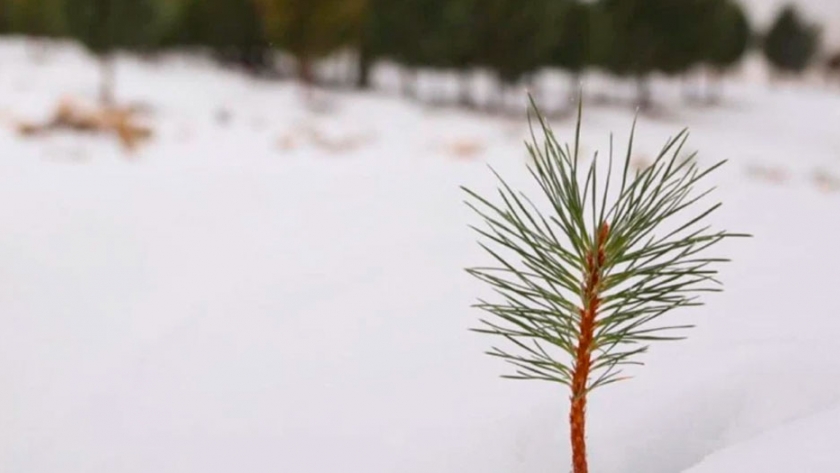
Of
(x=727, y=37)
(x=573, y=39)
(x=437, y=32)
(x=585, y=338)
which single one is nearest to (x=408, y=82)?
(x=437, y=32)

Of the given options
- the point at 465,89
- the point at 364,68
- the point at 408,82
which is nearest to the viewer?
the point at 465,89

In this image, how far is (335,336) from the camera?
237cm

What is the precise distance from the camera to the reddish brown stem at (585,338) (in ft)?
3.23

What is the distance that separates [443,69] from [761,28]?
1415 centimetres

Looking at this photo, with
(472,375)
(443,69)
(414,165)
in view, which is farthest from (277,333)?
(443,69)

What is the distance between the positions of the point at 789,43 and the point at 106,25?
19.5 metres

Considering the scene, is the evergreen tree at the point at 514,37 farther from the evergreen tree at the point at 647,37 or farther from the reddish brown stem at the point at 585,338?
the reddish brown stem at the point at 585,338

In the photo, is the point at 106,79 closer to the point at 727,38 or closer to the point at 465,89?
the point at 465,89

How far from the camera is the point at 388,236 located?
11.3 ft

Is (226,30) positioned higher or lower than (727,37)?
lower

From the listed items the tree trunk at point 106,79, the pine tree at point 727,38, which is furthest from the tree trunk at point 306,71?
the pine tree at point 727,38

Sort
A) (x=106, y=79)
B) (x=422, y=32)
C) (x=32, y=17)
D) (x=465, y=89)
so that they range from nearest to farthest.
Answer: (x=106, y=79) → (x=465, y=89) → (x=422, y=32) → (x=32, y=17)

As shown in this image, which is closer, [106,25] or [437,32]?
[106,25]

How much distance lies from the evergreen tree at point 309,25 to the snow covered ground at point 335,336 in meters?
9.89
